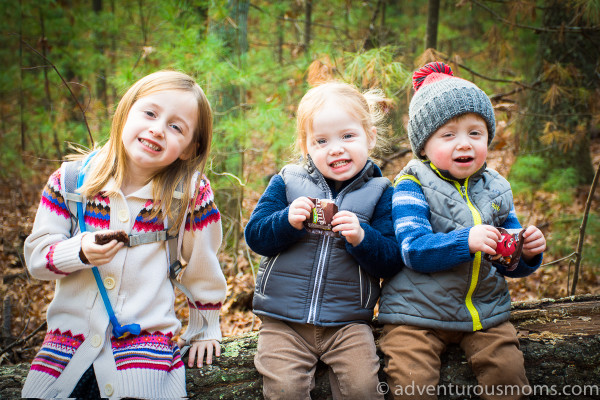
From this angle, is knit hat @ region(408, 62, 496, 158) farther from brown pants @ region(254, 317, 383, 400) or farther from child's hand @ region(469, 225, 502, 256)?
brown pants @ region(254, 317, 383, 400)

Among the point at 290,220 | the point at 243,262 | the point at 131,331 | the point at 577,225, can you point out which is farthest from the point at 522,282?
the point at 131,331

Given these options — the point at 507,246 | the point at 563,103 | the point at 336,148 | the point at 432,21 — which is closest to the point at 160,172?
the point at 336,148

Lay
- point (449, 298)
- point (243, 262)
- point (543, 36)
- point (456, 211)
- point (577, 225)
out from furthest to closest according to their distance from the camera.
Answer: point (543, 36) → point (243, 262) → point (577, 225) → point (456, 211) → point (449, 298)

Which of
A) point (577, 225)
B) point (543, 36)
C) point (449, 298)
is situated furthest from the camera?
point (543, 36)

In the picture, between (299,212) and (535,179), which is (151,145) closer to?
(299,212)

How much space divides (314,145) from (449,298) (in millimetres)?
1111

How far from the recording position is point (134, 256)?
2.16 m

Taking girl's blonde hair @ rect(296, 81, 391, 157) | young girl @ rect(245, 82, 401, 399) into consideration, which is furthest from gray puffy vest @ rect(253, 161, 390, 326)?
girl's blonde hair @ rect(296, 81, 391, 157)

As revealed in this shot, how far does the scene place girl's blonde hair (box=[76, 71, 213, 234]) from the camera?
2189mm

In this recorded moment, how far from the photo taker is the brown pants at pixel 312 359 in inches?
79.0

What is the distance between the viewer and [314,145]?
2414 mm

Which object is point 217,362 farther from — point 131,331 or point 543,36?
point 543,36

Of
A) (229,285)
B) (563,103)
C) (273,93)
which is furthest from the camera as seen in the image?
(273,93)

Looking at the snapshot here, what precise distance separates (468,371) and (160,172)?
2.01 meters
